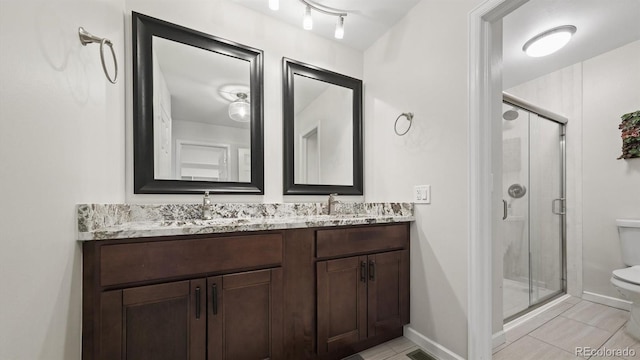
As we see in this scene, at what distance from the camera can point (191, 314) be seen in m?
1.07

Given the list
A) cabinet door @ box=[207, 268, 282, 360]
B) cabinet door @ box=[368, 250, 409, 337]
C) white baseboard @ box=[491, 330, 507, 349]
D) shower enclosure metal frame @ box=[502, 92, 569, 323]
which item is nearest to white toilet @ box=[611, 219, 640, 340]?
shower enclosure metal frame @ box=[502, 92, 569, 323]

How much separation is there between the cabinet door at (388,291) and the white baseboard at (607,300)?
79.3 inches

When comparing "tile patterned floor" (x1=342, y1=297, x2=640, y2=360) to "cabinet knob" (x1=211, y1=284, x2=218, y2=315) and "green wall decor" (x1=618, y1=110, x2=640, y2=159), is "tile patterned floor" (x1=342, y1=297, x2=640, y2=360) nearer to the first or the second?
"cabinet knob" (x1=211, y1=284, x2=218, y2=315)

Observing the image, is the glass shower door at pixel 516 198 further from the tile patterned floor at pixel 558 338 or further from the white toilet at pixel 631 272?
the white toilet at pixel 631 272

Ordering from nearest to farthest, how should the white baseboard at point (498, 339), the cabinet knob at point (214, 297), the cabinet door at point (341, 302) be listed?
1. the cabinet knob at point (214, 297)
2. the cabinet door at point (341, 302)
3. the white baseboard at point (498, 339)

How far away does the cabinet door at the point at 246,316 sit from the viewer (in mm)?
1104

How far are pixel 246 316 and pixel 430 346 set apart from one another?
121 centimetres

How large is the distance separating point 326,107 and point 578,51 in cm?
240

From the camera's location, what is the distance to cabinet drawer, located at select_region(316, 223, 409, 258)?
1.41 meters

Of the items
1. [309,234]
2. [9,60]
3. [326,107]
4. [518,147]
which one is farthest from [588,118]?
[9,60]

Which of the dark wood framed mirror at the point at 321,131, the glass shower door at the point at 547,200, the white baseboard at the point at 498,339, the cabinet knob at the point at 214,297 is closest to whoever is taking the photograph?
the cabinet knob at the point at 214,297

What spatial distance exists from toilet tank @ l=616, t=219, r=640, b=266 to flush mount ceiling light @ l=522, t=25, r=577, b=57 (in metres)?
1.59

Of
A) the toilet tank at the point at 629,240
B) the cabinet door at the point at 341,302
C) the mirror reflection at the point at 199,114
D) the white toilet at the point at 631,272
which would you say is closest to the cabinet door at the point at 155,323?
the cabinet door at the point at 341,302

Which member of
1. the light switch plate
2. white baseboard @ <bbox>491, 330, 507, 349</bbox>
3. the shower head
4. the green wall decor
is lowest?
white baseboard @ <bbox>491, 330, 507, 349</bbox>
